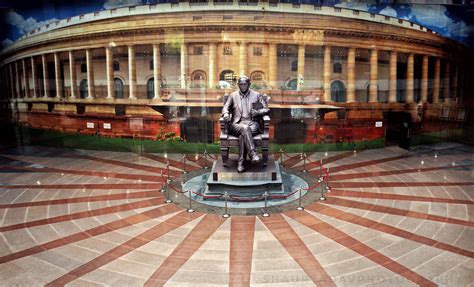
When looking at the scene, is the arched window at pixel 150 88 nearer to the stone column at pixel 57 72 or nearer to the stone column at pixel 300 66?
the stone column at pixel 57 72

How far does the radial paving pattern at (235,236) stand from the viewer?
5047 mm

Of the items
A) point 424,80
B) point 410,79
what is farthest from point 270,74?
point 424,80

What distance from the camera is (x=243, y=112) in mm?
8883

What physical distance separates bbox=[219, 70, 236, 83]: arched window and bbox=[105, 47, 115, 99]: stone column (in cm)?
638

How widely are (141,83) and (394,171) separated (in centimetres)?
1305

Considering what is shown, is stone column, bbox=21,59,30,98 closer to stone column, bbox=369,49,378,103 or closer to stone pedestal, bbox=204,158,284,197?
stone pedestal, bbox=204,158,284,197

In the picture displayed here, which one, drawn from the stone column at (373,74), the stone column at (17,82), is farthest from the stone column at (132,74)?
the stone column at (373,74)

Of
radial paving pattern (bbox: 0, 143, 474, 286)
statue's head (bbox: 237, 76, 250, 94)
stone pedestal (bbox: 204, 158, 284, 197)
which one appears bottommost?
radial paving pattern (bbox: 0, 143, 474, 286)

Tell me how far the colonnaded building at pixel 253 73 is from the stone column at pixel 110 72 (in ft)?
0.29

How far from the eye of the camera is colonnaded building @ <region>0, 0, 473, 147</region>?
15.6 meters

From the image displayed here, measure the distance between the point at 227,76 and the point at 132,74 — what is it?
601 cm

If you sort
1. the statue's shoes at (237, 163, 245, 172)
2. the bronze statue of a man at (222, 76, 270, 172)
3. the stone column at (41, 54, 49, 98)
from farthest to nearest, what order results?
the stone column at (41, 54, 49, 98), the bronze statue of a man at (222, 76, 270, 172), the statue's shoes at (237, 163, 245, 172)

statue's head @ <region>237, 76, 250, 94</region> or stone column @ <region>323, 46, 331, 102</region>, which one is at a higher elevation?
stone column @ <region>323, 46, 331, 102</region>

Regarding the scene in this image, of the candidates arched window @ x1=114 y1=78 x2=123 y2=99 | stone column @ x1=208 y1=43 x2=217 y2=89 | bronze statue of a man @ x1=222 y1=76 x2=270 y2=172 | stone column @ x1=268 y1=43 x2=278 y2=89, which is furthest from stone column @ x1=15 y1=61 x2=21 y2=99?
bronze statue of a man @ x1=222 y1=76 x2=270 y2=172
